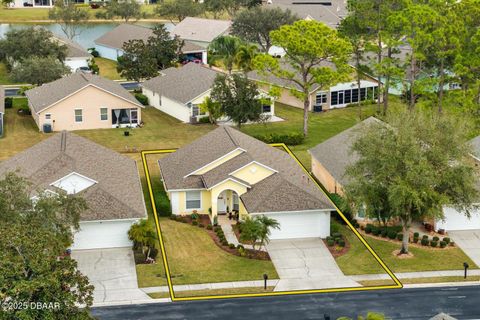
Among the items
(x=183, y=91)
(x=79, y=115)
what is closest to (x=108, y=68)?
(x=183, y=91)

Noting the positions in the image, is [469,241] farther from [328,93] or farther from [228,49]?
[228,49]

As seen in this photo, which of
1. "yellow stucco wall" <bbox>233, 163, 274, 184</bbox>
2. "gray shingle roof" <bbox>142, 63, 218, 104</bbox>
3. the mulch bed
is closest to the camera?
the mulch bed

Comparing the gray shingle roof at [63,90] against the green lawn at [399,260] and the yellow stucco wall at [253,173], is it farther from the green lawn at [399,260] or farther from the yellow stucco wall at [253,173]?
the green lawn at [399,260]

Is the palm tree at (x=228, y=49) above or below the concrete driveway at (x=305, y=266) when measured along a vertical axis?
above

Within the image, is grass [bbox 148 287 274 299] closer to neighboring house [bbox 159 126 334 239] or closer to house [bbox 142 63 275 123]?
neighboring house [bbox 159 126 334 239]

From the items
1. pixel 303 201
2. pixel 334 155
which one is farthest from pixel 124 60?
pixel 303 201

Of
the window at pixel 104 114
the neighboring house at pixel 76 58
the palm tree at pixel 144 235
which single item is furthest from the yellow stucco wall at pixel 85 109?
the palm tree at pixel 144 235

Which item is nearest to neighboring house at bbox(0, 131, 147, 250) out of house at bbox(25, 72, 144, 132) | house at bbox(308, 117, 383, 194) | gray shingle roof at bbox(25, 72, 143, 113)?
house at bbox(308, 117, 383, 194)
